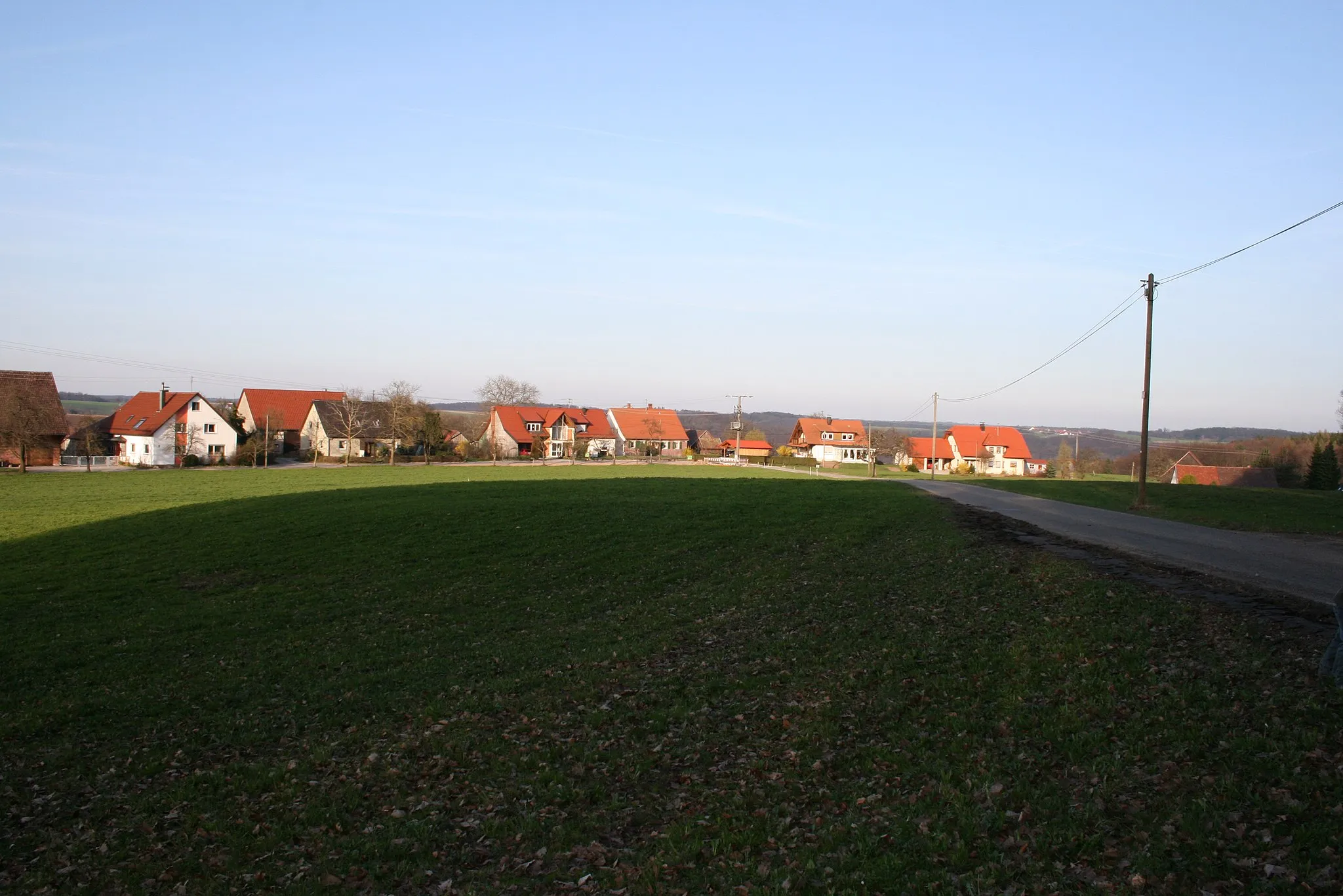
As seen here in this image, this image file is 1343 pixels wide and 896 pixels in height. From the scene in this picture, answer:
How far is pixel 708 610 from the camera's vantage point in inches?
684

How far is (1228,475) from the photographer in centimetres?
6769

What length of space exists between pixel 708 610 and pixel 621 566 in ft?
18.3

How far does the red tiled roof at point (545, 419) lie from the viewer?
118 meters

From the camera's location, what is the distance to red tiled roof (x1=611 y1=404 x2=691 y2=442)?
416ft

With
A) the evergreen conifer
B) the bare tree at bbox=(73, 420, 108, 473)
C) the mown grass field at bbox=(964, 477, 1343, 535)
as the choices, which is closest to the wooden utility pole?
the mown grass field at bbox=(964, 477, 1343, 535)

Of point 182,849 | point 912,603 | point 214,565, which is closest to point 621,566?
point 912,603

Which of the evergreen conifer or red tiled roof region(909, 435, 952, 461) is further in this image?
→ red tiled roof region(909, 435, 952, 461)

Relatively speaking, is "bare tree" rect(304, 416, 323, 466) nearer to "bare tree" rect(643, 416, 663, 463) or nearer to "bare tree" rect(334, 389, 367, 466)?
"bare tree" rect(334, 389, 367, 466)

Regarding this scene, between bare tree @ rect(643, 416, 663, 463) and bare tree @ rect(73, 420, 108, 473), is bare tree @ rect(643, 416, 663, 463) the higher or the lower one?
the higher one

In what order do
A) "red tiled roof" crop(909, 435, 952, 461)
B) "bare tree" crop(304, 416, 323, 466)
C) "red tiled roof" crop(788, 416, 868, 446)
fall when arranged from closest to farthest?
"bare tree" crop(304, 416, 323, 466) < "red tiled roof" crop(909, 435, 952, 461) < "red tiled roof" crop(788, 416, 868, 446)

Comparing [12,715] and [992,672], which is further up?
[992,672]

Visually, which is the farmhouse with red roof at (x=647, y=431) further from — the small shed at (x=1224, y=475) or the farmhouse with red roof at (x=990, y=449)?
the small shed at (x=1224, y=475)

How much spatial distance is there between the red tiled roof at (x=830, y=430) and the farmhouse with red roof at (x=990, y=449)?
1330 centimetres

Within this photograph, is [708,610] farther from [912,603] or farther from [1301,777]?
[1301,777]
